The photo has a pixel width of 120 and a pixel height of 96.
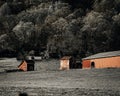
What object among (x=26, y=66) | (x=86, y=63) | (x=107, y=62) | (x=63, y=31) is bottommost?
(x=26, y=66)

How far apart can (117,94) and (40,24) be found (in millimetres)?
88952

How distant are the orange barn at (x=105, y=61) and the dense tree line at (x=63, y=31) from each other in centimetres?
2636

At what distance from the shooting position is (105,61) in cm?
4500

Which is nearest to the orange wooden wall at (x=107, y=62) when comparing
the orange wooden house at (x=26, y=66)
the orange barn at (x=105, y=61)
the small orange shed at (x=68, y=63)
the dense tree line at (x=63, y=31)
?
the orange barn at (x=105, y=61)

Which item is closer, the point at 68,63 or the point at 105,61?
the point at 105,61

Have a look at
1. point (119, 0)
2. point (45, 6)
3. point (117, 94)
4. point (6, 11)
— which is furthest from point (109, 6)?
point (117, 94)

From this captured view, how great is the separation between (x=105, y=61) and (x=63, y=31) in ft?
157

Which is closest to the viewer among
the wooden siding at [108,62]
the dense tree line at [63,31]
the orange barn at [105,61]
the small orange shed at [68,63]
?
the wooden siding at [108,62]

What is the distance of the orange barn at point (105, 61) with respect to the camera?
139 feet

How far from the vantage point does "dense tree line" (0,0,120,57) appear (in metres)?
83.6

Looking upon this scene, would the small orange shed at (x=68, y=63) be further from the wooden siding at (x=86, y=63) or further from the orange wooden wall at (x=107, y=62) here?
→ the orange wooden wall at (x=107, y=62)

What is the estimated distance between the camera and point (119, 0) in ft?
390

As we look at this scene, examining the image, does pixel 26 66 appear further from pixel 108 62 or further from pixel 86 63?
pixel 108 62

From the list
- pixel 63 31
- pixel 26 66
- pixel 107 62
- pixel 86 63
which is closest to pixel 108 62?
pixel 107 62
